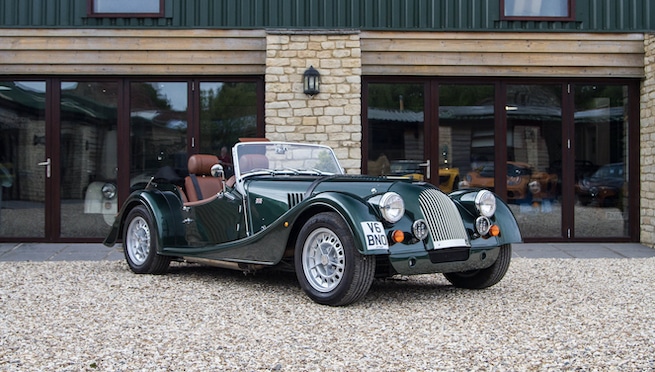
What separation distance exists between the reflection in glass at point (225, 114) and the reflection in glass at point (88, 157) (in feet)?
4.04

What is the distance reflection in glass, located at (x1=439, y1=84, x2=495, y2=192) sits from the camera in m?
10.2

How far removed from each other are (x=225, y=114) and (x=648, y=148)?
573cm

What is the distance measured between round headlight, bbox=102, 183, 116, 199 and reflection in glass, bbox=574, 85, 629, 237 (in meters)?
6.35

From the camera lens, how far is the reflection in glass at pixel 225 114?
10188mm

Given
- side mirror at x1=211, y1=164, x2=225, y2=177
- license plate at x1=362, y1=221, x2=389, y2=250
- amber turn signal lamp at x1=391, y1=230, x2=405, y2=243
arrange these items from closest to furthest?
1. license plate at x1=362, y1=221, x2=389, y2=250
2. amber turn signal lamp at x1=391, y1=230, x2=405, y2=243
3. side mirror at x1=211, y1=164, x2=225, y2=177

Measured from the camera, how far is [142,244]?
23.9ft

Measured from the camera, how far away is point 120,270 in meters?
7.57

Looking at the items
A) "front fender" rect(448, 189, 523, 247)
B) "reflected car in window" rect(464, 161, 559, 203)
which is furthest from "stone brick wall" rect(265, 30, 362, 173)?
"front fender" rect(448, 189, 523, 247)

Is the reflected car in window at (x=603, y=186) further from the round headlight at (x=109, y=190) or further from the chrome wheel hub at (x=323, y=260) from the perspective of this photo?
the round headlight at (x=109, y=190)

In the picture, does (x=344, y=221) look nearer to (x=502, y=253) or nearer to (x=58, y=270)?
(x=502, y=253)

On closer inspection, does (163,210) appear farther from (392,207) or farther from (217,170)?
(392,207)

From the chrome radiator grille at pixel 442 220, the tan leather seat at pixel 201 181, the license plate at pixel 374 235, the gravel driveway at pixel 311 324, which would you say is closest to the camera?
the gravel driveway at pixel 311 324

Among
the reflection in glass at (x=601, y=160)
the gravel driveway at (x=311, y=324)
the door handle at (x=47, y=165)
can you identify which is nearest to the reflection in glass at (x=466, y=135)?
the reflection in glass at (x=601, y=160)

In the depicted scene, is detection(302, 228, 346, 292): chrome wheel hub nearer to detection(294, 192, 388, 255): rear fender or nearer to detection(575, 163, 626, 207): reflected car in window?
detection(294, 192, 388, 255): rear fender
